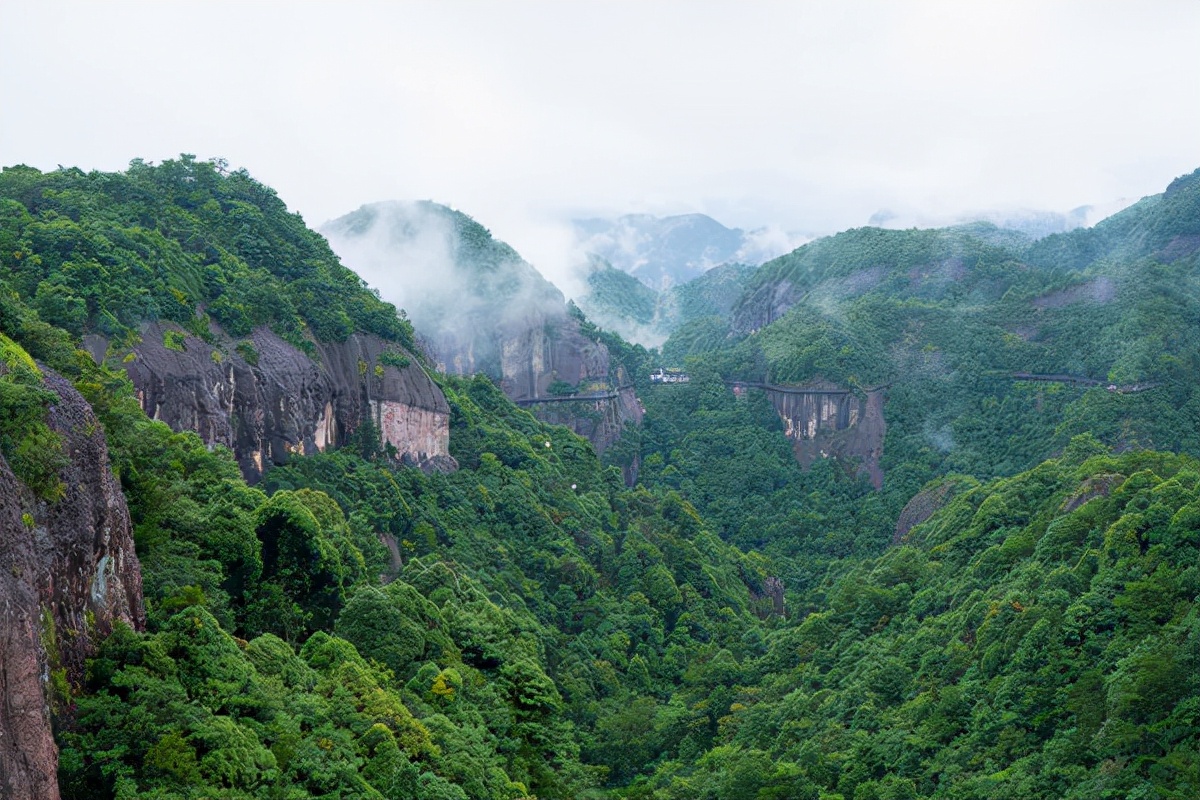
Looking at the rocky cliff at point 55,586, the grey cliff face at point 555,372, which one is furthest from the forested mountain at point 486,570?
the grey cliff face at point 555,372

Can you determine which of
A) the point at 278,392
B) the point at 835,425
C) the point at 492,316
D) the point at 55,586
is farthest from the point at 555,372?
the point at 55,586

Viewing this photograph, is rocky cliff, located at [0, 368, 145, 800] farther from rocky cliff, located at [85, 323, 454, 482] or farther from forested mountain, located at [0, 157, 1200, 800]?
rocky cliff, located at [85, 323, 454, 482]

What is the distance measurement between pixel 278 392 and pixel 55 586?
107ft

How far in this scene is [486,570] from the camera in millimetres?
61031

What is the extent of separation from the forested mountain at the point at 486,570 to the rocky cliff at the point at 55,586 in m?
0.11

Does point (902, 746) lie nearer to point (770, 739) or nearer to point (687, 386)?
point (770, 739)

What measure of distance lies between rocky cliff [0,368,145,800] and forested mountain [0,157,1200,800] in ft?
0.36

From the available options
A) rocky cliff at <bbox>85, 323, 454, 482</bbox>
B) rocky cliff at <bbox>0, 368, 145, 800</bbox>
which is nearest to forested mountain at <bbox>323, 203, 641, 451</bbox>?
rocky cliff at <bbox>85, 323, 454, 482</bbox>

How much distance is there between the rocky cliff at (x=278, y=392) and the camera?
49.5 metres

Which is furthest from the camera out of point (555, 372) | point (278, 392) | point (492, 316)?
point (492, 316)

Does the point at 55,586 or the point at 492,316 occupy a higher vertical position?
the point at 492,316

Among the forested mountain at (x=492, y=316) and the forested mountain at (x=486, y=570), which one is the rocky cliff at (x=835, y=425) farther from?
the forested mountain at (x=492, y=316)

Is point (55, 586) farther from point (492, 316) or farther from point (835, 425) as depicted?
point (492, 316)

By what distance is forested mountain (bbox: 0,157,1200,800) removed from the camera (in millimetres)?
27312
